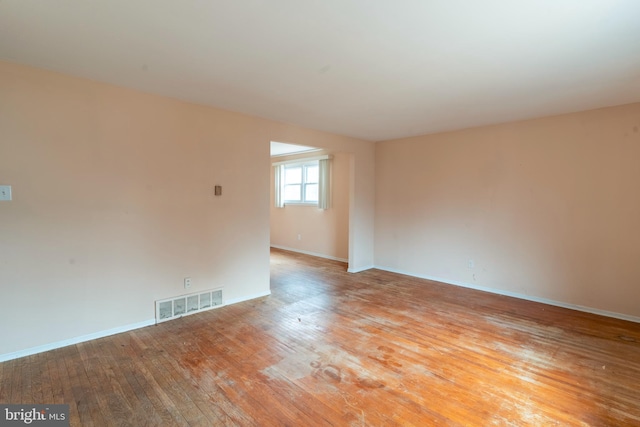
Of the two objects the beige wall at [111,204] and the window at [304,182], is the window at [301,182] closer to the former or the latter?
Answer: the window at [304,182]

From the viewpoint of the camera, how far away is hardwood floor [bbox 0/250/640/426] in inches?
73.9

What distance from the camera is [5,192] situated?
242cm

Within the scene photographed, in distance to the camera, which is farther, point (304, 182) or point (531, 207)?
point (304, 182)

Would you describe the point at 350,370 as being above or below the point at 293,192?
below

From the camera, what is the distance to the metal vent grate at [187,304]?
3258 mm

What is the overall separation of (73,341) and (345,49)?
3.44 metres

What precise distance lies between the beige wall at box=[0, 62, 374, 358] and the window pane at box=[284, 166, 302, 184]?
125 inches

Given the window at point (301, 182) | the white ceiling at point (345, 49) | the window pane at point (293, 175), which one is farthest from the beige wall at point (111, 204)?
the window pane at point (293, 175)

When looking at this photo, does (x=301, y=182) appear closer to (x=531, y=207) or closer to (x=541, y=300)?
(x=531, y=207)

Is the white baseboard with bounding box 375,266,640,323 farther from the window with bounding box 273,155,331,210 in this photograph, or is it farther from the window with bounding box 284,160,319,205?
the window with bounding box 284,160,319,205

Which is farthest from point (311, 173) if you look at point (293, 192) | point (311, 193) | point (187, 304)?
point (187, 304)

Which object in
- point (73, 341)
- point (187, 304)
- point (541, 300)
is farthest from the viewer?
point (541, 300)

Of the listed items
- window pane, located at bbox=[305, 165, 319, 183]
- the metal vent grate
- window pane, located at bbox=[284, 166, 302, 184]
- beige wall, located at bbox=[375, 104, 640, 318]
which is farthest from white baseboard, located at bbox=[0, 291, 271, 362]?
window pane, located at bbox=[284, 166, 302, 184]

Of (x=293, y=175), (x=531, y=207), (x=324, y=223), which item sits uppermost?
(x=293, y=175)
